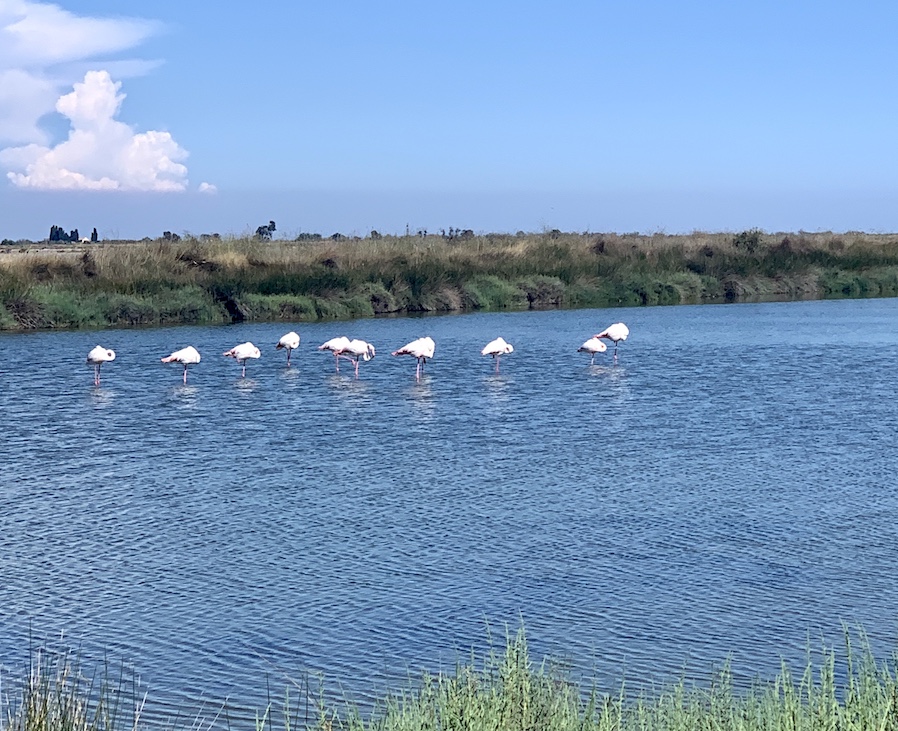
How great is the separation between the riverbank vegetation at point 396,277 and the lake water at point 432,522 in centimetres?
1003

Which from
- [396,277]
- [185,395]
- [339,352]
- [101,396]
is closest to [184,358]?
[185,395]

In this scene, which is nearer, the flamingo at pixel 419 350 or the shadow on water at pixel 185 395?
the shadow on water at pixel 185 395

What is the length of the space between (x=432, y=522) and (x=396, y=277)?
87.3ft

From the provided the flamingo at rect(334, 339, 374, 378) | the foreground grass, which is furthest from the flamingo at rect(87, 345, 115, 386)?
the foreground grass

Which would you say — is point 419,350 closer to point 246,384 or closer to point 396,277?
point 246,384

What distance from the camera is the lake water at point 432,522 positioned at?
859 cm

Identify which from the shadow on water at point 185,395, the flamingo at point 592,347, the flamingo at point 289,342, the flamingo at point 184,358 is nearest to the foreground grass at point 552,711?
the shadow on water at point 185,395

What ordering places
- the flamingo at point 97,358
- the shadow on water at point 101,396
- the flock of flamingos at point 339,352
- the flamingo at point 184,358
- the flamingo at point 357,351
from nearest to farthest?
the shadow on water at point 101,396 → the flamingo at point 97,358 → the flock of flamingos at point 339,352 → the flamingo at point 184,358 → the flamingo at point 357,351

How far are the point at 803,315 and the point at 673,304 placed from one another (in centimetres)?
594

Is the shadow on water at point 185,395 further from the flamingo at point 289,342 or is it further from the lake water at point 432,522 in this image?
the flamingo at point 289,342

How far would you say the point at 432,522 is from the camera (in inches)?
469

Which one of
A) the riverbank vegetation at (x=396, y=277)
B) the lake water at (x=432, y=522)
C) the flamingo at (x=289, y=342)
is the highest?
the riverbank vegetation at (x=396, y=277)

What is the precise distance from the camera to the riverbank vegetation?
3344 cm

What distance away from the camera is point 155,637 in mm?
8797
